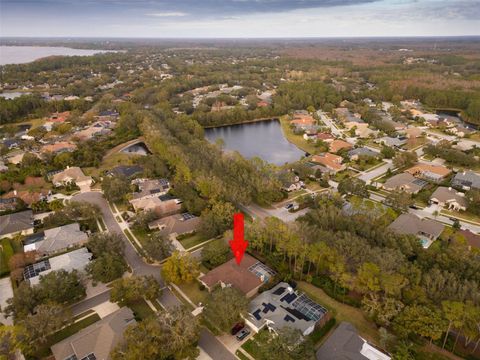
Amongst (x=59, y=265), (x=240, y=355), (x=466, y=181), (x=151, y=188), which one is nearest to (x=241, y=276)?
(x=240, y=355)

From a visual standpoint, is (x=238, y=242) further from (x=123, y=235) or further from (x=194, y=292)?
(x=123, y=235)

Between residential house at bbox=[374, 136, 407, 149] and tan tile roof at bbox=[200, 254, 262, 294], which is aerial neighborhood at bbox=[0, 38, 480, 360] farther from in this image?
residential house at bbox=[374, 136, 407, 149]

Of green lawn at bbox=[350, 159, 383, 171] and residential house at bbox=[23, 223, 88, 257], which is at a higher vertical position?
residential house at bbox=[23, 223, 88, 257]

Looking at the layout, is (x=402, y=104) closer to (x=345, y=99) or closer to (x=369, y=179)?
(x=345, y=99)

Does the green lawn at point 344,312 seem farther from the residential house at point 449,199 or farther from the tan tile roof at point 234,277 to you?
the residential house at point 449,199

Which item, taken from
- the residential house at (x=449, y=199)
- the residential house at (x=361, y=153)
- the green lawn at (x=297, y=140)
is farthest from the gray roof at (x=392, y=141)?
the residential house at (x=449, y=199)

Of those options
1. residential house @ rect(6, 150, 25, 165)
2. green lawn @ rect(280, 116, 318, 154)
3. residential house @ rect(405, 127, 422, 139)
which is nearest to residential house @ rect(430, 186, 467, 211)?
green lawn @ rect(280, 116, 318, 154)
